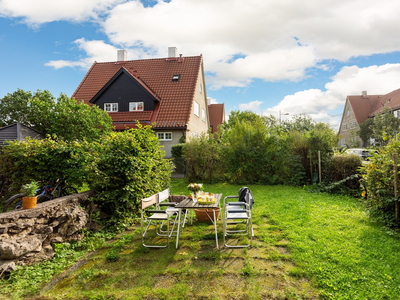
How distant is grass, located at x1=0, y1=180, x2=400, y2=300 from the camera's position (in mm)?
3607

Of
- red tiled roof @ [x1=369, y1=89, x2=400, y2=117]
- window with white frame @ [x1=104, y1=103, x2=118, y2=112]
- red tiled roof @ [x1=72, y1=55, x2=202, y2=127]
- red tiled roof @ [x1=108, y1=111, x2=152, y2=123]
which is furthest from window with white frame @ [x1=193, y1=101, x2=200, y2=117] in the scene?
red tiled roof @ [x1=369, y1=89, x2=400, y2=117]

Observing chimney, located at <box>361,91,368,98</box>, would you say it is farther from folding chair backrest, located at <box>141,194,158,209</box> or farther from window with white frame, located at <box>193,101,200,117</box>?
folding chair backrest, located at <box>141,194,158,209</box>

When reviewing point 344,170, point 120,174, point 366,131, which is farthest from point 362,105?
→ point 120,174

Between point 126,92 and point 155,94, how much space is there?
2.32 meters

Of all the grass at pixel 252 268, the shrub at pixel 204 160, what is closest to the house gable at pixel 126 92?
the shrub at pixel 204 160

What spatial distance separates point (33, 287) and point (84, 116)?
11343 millimetres

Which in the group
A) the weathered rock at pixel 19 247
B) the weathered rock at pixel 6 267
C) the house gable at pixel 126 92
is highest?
the house gable at pixel 126 92

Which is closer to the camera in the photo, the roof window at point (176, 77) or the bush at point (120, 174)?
the bush at point (120, 174)

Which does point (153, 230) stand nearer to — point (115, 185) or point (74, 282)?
point (115, 185)

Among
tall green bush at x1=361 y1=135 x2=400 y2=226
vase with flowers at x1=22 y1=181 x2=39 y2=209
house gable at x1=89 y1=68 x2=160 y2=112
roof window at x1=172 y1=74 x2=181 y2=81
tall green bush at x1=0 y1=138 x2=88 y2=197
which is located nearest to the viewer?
vase with flowers at x1=22 y1=181 x2=39 y2=209

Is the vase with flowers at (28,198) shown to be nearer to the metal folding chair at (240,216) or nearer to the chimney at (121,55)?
the metal folding chair at (240,216)

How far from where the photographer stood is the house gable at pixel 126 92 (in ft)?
68.7

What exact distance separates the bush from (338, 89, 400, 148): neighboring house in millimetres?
39277

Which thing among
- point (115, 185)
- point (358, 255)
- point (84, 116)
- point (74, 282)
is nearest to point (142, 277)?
point (74, 282)
